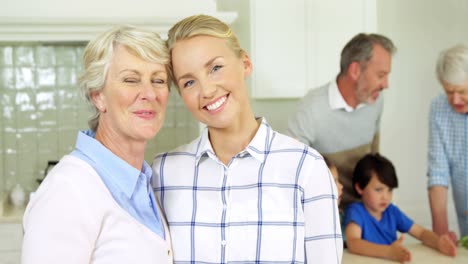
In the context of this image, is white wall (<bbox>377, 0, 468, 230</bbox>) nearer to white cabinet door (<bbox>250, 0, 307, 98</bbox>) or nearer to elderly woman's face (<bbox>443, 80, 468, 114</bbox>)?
white cabinet door (<bbox>250, 0, 307, 98</bbox>)

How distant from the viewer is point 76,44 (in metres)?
3.49

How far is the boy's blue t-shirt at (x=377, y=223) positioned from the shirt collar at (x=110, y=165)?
4.36ft

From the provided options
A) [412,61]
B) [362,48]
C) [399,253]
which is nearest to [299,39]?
[362,48]

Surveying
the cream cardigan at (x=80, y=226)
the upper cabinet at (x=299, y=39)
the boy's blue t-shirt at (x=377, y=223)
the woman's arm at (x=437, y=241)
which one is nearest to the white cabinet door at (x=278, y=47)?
the upper cabinet at (x=299, y=39)

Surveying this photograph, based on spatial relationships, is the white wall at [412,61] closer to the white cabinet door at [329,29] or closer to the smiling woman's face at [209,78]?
the white cabinet door at [329,29]

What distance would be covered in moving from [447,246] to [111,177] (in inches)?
55.3

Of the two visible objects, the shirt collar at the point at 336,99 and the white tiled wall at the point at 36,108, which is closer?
the shirt collar at the point at 336,99

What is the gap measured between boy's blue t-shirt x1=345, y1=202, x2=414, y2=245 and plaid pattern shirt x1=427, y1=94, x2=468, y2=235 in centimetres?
27

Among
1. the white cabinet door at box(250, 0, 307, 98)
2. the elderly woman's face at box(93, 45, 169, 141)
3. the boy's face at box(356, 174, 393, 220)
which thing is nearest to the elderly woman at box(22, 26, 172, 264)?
the elderly woman's face at box(93, 45, 169, 141)

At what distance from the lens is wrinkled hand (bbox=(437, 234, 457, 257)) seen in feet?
7.63

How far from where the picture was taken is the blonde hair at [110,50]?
1.40 m

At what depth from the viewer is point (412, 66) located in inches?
171

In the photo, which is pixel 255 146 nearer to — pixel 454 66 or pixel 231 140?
pixel 231 140

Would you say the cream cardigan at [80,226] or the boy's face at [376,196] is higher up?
the cream cardigan at [80,226]
